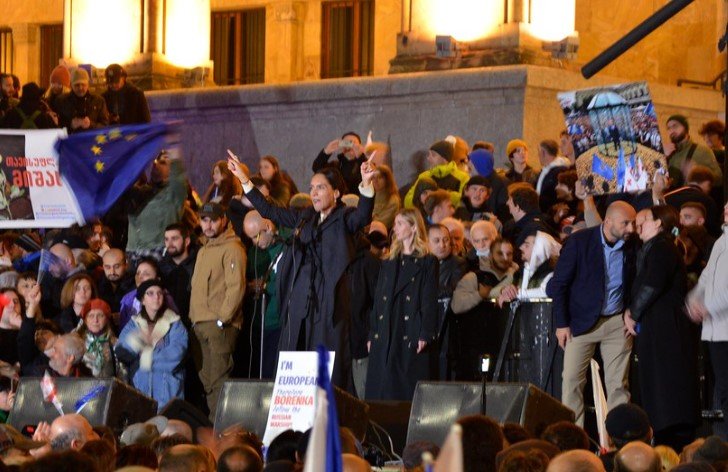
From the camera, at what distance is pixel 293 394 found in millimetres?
13625

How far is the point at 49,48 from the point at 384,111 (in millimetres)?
13489

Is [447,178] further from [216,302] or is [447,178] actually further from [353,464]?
[353,464]

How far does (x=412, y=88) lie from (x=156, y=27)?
5198 mm

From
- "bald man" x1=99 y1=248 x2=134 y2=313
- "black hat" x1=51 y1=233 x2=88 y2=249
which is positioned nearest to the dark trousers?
"bald man" x1=99 y1=248 x2=134 y2=313

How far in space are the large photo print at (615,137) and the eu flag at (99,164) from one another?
5528 mm

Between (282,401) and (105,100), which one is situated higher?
(105,100)

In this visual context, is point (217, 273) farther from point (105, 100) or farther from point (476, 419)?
point (476, 419)

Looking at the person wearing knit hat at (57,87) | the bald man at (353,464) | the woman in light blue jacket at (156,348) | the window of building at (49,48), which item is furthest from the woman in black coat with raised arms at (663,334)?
the window of building at (49,48)

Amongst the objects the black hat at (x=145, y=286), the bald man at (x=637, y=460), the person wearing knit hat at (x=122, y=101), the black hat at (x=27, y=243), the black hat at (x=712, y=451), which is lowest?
the black hat at (x=712, y=451)

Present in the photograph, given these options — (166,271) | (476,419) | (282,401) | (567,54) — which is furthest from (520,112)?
(476,419)

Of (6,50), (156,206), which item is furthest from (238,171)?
(6,50)

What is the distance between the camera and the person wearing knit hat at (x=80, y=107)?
69.9ft

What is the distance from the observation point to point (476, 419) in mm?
9750

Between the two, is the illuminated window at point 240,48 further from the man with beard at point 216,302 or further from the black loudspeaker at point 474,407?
the black loudspeaker at point 474,407
